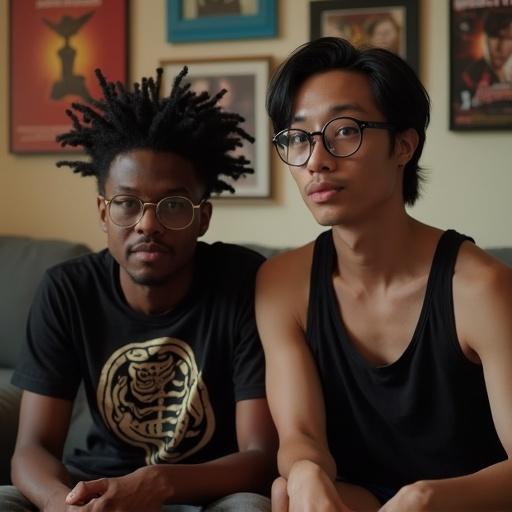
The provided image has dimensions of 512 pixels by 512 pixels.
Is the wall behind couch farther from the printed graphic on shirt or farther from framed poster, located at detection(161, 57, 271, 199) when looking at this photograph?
the printed graphic on shirt

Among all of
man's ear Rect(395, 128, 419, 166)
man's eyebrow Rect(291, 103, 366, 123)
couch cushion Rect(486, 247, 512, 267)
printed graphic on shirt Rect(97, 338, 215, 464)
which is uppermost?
man's eyebrow Rect(291, 103, 366, 123)

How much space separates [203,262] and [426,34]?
4.04 ft

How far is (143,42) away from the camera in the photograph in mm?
2846

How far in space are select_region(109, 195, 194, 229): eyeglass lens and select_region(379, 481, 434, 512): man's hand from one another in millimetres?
681

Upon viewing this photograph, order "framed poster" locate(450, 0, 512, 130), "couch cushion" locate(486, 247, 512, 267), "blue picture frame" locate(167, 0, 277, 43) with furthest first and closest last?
"blue picture frame" locate(167, 0, 277, 43) < "framed poster" locate(450, 0, 512, 130) < "couch cushion" locate(486, 247, 512, 267)

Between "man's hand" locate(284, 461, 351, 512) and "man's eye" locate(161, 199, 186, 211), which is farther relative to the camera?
"man's eye" locate(161, 199, 186, 211)

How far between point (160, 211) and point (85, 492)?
1.83 feet

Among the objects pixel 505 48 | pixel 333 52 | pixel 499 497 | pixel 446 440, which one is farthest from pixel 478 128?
pixel 499 497

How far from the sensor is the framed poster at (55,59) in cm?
287

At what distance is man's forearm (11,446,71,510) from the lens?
153 cm

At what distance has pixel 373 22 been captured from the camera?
8.48ft

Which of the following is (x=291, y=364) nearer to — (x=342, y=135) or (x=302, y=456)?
(x=302, y=456)

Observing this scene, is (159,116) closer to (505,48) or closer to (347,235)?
(347,235)

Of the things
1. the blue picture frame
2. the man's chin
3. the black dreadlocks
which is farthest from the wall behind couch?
the man's chin
